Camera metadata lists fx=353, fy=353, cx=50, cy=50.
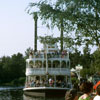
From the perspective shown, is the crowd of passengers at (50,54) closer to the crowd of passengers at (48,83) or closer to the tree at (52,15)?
the crowd of passengers at (48,83)

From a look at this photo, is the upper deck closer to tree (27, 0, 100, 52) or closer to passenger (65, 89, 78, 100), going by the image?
tree (27, 0, 100, 52)

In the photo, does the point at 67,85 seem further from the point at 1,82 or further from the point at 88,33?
the point at 1,82

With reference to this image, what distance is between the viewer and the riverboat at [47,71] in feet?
121

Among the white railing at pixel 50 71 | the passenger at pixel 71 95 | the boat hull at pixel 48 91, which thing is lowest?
the boat hull at pixel 48 91

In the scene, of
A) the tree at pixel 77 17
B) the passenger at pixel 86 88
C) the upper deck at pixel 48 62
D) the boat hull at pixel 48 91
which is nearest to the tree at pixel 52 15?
the tree at pixel 77 17

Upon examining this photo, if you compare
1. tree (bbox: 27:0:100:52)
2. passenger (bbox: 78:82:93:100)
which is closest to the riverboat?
tree (bbox: 27:0:100:52)

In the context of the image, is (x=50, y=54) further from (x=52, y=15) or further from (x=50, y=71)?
(x=52, y=15)

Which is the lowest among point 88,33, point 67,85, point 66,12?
point 67,85

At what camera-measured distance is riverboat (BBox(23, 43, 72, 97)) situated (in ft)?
121

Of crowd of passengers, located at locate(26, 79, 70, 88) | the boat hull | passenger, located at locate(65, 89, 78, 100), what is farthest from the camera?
crowd of passengers, located at locate(26, 79, 70, 88)

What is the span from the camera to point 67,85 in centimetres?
3731

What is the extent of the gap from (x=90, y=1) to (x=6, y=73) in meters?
88.2

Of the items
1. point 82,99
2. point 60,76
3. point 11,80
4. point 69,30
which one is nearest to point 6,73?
point 11,80

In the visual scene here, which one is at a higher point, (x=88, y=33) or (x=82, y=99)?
(x=88, y=33)
